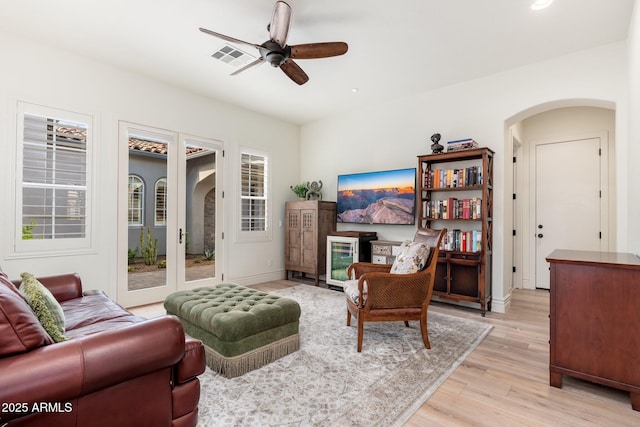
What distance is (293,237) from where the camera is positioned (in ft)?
18.9

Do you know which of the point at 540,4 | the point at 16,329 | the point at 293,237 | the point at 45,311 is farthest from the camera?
the point at 293,237

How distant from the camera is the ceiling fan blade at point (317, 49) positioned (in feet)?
8.80

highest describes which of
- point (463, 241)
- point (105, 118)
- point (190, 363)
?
point (105, 118)

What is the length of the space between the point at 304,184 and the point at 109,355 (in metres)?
4.83

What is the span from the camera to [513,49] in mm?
3389

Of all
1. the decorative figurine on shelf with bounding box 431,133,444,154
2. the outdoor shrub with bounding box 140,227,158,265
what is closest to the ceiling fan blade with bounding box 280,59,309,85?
the decorative figurine on shelf with bounding box 431,133,444,154

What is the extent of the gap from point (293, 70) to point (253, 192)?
111 inches

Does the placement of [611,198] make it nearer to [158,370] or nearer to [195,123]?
[158,370]

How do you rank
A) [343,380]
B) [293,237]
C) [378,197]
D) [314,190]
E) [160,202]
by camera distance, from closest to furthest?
[343,380]
[378,197]
[160,202]
[293,237]
[314,190]

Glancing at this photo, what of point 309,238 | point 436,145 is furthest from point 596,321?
point 309,238

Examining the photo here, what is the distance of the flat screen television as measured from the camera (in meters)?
4.67

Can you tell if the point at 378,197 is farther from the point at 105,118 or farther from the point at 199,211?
the point at 199,211

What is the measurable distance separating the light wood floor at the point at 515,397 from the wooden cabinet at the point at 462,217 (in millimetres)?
1003

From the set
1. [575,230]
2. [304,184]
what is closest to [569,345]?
[575,230]
